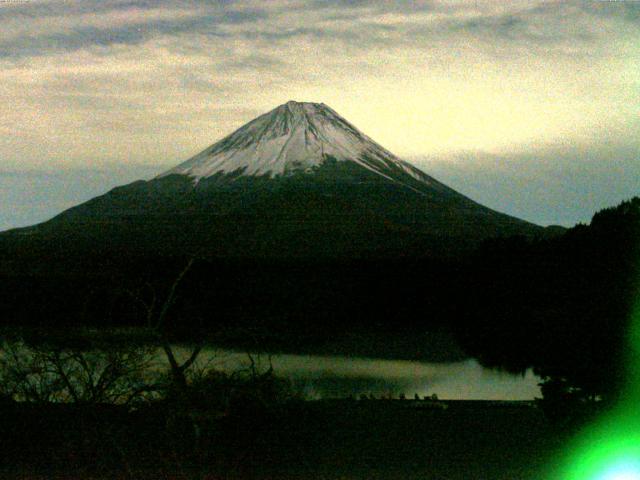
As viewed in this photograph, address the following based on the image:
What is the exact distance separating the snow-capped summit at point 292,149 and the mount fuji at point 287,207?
0.12m

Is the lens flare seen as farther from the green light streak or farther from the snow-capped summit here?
the snow-capped summit

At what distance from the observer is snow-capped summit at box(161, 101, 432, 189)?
228 feet

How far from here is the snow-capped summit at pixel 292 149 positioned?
2734 inches

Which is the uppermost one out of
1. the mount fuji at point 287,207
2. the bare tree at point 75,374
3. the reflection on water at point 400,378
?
the mount fuji at point 287,207

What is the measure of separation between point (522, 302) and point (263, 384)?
1098 cm

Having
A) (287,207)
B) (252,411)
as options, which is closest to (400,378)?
(252,411)

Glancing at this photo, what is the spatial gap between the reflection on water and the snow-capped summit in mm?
45836

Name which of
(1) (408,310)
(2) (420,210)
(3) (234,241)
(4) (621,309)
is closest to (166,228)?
(3) (234,241)

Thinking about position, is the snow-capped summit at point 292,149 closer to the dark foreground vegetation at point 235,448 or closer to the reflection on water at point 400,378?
the reflection on water at point 400,378

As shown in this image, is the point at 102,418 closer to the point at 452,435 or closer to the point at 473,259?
the point at 452,435

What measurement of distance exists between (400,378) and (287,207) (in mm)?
43602

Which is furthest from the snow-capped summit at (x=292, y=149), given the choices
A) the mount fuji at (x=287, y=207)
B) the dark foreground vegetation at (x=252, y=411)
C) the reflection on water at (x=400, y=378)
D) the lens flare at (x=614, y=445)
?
the lens flare at (x=614, y=445)

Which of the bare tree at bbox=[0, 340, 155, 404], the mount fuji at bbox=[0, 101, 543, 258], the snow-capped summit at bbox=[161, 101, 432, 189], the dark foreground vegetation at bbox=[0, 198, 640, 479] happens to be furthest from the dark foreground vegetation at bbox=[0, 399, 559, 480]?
the snow-capped summit at bbox=[161, 101, 432, 189]

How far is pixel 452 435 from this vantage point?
8320 mm
